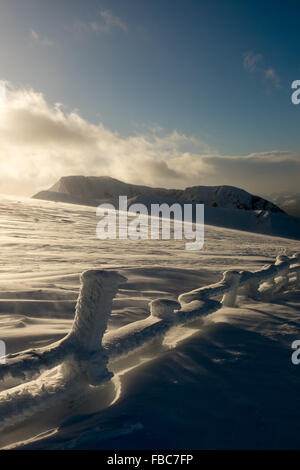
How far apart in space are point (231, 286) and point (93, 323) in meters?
2.44

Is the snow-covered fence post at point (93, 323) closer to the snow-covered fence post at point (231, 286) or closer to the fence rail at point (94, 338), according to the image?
the fence rail at point (94, 338)

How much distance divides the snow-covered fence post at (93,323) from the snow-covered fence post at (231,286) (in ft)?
7.59

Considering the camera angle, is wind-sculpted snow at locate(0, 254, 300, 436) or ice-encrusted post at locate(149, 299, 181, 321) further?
ice-encrusted post at locate(149, 299, 181, 321)

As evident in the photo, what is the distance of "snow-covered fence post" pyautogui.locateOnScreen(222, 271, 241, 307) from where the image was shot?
392cm

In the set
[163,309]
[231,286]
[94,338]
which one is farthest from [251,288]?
[94,338]

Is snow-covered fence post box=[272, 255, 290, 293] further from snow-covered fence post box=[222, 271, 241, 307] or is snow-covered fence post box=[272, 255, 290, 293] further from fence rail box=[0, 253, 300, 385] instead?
fence rail box=[0, 253, 300, 385]

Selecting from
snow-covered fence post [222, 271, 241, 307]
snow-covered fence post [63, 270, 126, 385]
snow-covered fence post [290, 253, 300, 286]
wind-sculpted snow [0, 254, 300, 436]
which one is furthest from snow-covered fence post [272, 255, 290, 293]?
snow-covered fence post [63, 270, 126, 385]

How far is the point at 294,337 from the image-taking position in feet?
9.82

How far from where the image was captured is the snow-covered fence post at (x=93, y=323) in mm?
1853

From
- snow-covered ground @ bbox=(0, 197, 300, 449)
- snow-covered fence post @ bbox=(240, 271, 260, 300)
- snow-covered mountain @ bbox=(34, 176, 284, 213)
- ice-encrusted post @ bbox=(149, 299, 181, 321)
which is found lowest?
snow-covered ground @ bbox=(0, 197, 300, 449)

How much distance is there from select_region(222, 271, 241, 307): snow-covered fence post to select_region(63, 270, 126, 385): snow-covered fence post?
2.31 meters

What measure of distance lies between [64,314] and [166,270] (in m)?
2.68

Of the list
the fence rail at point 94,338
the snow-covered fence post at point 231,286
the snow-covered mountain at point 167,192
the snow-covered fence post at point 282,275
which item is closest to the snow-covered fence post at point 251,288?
the snow-covered fence post at point 231,286
